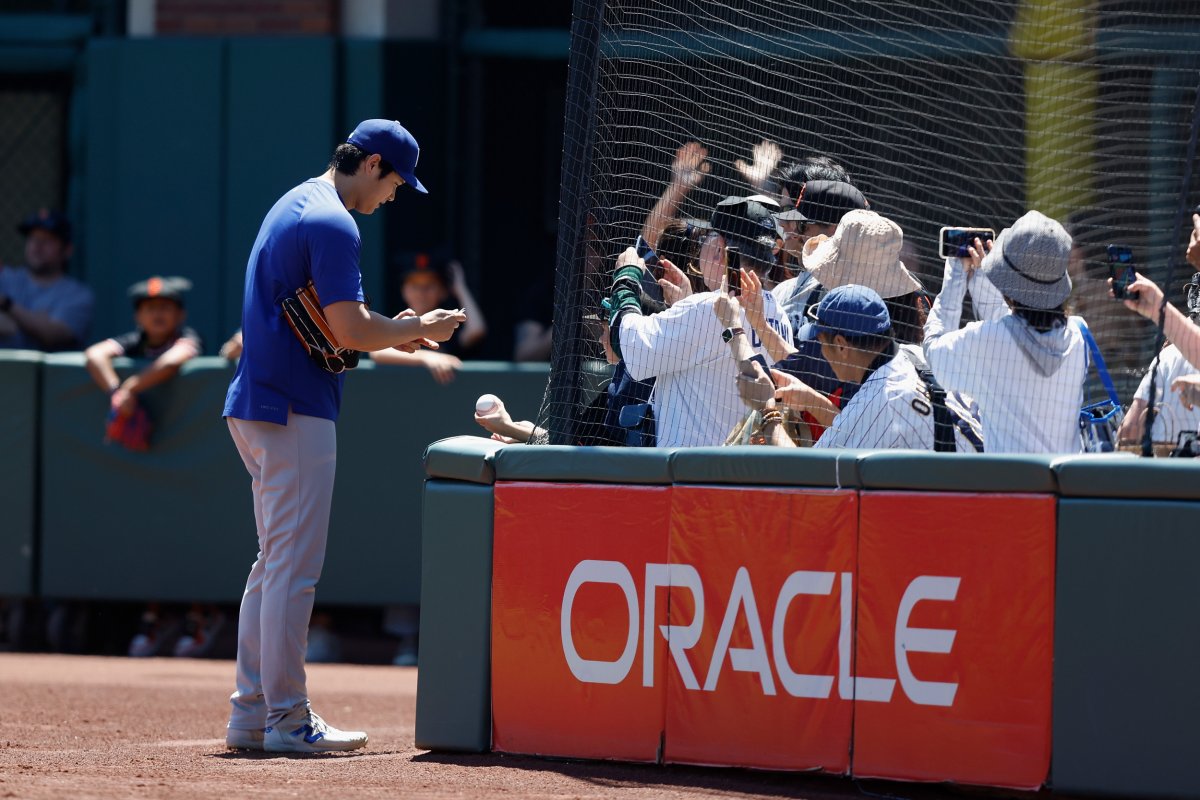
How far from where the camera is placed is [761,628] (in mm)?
5219

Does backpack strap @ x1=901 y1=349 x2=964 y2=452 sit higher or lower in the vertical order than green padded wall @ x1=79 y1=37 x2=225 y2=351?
lower

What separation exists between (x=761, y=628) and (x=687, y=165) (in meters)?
1.83

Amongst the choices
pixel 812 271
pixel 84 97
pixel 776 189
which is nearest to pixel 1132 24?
pixel 776 189

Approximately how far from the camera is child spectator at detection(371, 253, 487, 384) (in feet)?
31.1

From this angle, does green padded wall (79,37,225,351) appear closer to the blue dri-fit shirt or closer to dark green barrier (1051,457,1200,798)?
the blue dri-fit shirt

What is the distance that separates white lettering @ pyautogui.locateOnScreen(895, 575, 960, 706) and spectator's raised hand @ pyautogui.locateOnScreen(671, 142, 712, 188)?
1891 millimetres

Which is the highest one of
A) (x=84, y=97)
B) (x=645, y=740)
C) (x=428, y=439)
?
(x=84, y=97)

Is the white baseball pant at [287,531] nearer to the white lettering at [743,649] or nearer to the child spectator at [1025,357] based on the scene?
the white lettering at [743,649]

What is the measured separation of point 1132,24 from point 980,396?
4.73 m

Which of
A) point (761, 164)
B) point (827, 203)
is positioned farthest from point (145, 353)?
point (827, 203)

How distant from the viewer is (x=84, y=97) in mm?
11617

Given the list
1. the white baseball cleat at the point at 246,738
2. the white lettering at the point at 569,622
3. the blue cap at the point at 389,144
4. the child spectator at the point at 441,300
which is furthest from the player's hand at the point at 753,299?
the child spectator at the point at 441,300

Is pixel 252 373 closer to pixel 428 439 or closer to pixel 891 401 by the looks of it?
pixel 891 401

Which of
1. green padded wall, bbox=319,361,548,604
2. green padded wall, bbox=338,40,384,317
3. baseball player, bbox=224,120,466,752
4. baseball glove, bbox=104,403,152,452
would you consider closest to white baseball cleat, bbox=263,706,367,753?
baseball player, bbox=224,120,466,752
